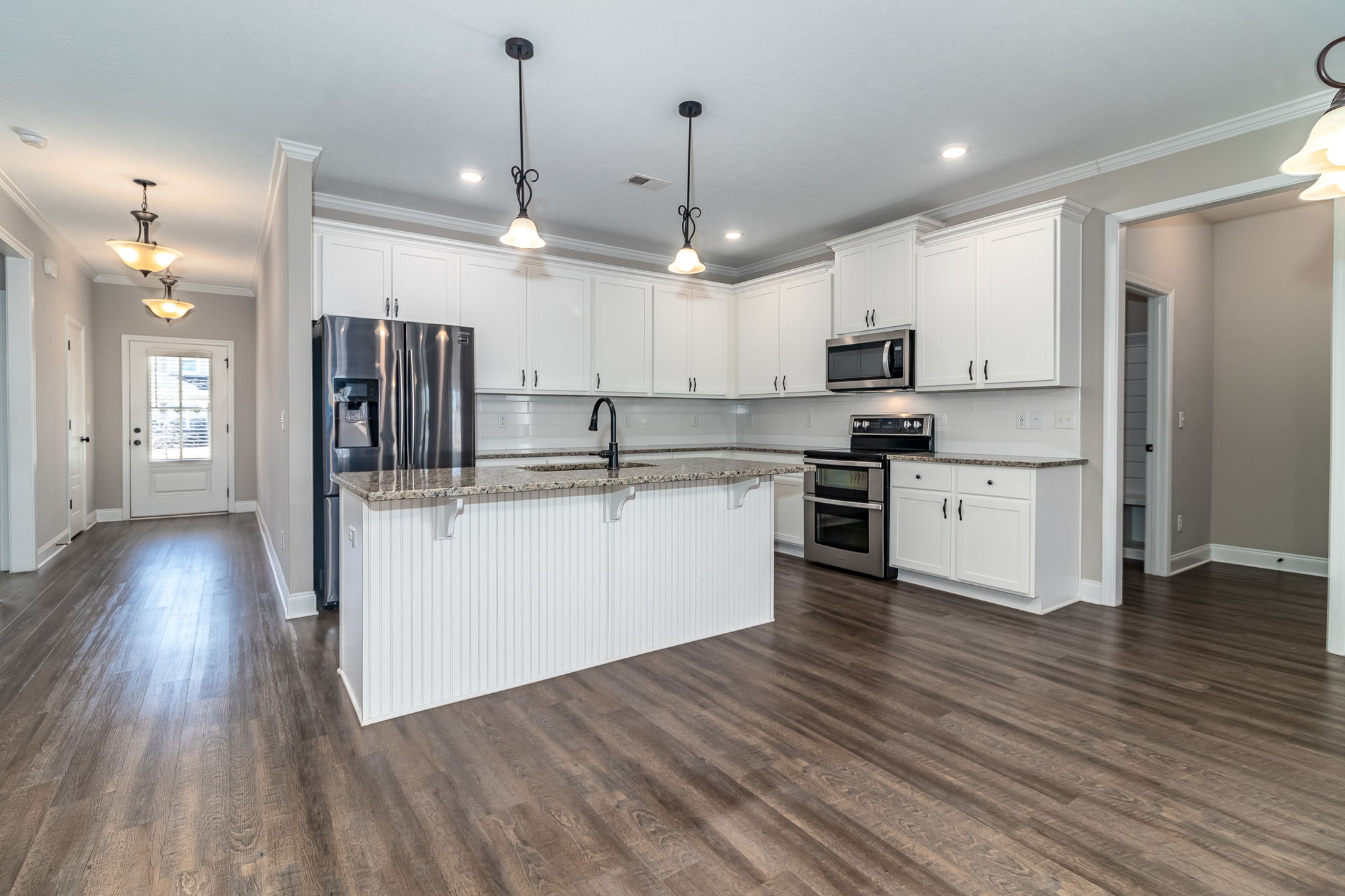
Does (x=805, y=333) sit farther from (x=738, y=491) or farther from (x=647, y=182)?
(x=738, y=491)

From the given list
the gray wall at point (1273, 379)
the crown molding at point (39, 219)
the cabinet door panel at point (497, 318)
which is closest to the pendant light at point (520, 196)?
the cabinet door panel at point (497, 318)

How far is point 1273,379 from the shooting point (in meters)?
4.76

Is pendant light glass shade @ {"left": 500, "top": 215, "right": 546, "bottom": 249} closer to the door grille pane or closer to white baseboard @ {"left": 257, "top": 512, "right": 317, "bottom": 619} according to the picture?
white baseboard @ {"left": 257, "top": 512, "right": 317, "bottom": 619}

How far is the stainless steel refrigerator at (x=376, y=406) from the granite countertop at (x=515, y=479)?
0.99 metres

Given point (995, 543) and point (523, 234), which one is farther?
point (995, 543)

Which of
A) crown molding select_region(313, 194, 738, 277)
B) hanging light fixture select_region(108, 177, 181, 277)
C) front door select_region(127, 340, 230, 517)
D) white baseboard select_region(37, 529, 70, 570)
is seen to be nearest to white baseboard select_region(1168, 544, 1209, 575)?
crown molding select_region(313, 194, 738, 277)

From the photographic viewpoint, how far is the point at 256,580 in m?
4.48

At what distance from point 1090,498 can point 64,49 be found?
5478 mm

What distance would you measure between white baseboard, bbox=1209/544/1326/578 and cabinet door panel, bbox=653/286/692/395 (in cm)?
434

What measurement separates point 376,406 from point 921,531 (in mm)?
3451

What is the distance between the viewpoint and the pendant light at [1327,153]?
1856 mm

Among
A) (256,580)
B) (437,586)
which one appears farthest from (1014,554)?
(256,580)

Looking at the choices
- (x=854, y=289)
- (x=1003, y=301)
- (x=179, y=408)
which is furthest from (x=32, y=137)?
(x=1003, y=301)

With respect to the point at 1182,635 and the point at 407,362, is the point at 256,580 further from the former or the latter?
the point at 1182,635
